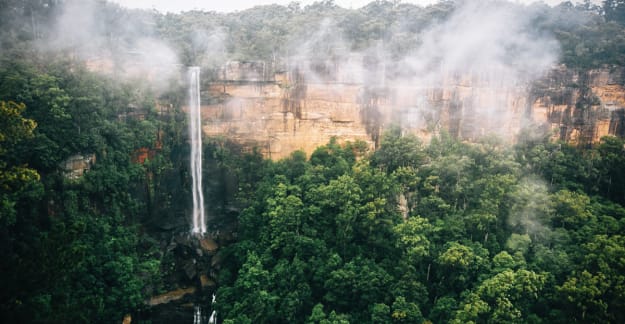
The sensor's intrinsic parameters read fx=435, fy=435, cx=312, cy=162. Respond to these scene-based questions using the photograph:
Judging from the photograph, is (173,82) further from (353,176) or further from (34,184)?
(353,176)

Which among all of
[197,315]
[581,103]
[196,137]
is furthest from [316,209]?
[581,103]

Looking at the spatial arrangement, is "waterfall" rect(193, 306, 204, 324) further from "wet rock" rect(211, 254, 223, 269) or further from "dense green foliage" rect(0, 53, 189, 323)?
"dense green foliage" rect(0, 53, 189, 323)

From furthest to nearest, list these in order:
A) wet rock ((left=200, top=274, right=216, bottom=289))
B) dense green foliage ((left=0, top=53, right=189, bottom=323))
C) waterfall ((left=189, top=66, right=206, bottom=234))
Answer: waterfall ((left=189, top=66, right=206, bottom=234)) → wet rock ((left=200, top=274, right=216, bottom=289)) → dense green foliage ((left=0, top=53, right=189, bottom=323))

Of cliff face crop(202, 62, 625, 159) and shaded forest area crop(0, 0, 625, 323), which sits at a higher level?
cliff face crop(202, 62, 625, 159)

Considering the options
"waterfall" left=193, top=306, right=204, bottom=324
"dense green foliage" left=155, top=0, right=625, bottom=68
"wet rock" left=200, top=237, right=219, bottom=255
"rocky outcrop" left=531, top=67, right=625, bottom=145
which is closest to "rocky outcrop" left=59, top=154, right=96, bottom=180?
"wet rock" left=200, top=237, right=219, bottom=255

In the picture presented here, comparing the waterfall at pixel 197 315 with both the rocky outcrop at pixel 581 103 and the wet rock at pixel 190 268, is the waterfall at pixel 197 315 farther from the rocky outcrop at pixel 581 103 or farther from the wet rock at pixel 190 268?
the rocky outcrop at pixel 581 103
